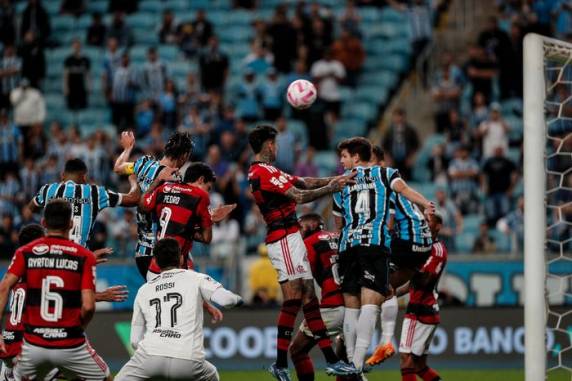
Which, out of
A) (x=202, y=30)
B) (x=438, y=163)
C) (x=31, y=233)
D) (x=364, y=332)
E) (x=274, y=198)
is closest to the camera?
(x=31, y=233)

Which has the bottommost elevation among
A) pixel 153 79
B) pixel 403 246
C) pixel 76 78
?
pixel 403 246

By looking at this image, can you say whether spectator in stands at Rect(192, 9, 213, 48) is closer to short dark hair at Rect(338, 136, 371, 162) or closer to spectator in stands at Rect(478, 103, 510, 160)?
spectator in stands at Rect(478, 103, 510, 160)

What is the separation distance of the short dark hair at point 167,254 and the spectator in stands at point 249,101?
536 inches

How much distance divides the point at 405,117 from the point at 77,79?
673 cm

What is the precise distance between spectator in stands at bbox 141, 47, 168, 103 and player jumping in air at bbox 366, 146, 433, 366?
472 inches

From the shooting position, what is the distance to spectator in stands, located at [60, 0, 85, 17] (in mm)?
27125

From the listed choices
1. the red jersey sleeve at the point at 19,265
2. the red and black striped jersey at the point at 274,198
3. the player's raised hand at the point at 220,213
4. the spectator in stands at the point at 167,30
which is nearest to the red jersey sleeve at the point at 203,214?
the player's raised hand at the point at 220,213

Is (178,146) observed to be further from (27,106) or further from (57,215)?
(27,106)

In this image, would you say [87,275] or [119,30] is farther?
[119,30]

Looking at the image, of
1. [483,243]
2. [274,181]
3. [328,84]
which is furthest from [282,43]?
[274,181]

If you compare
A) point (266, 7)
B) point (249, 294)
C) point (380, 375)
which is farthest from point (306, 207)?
point (266, 7)

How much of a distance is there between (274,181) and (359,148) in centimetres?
90

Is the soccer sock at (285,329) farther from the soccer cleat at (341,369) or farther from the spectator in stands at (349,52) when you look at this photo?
the spectator in stands at (349,52)

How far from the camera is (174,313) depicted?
9805 millimetres
